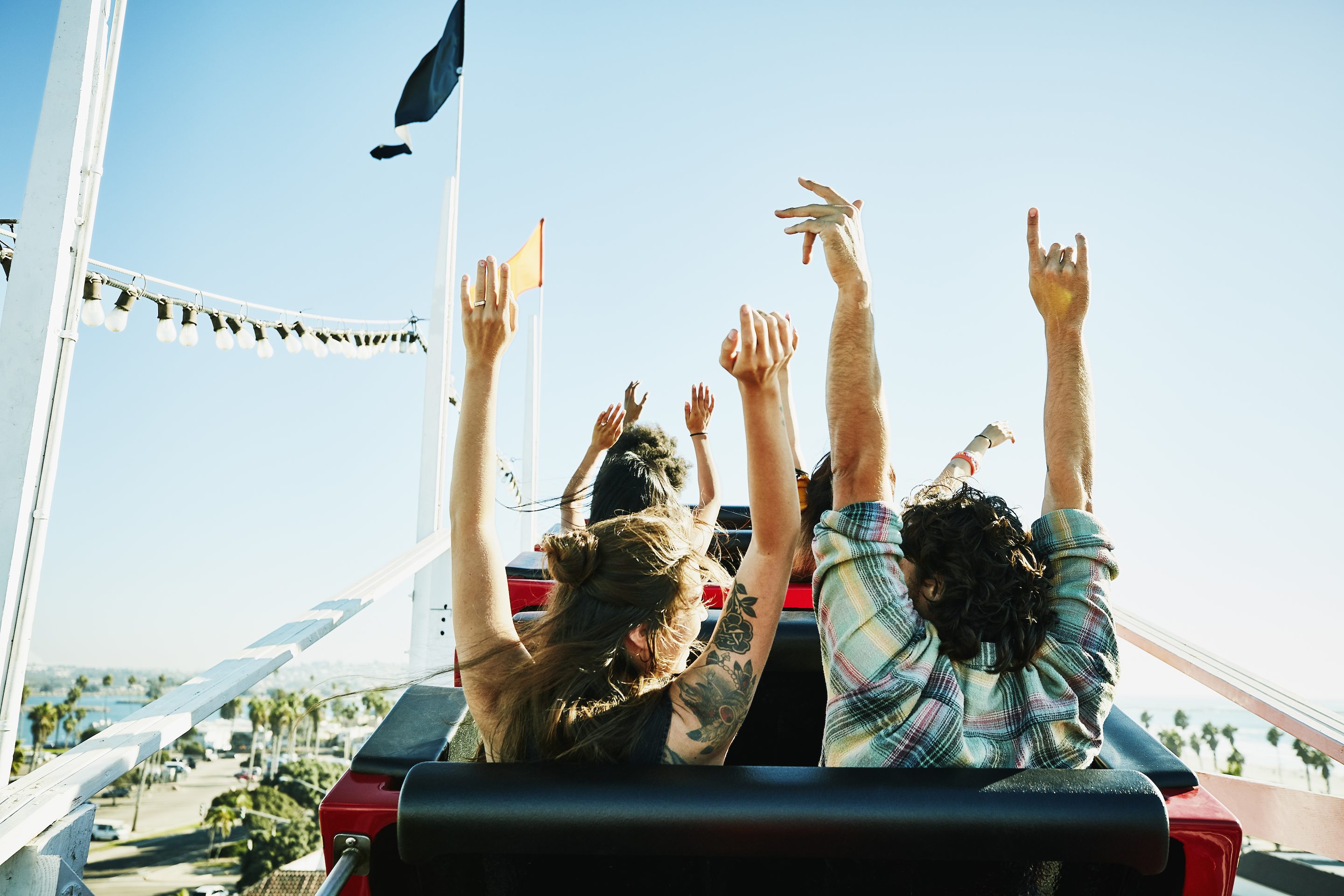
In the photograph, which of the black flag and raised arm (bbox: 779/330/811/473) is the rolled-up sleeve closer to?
raised arm (bbox: 779/330/811/473)

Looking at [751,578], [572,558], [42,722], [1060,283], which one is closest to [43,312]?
[572,558]

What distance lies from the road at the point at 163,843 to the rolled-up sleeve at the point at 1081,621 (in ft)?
180

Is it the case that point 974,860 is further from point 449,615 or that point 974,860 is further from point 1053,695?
point 449,615

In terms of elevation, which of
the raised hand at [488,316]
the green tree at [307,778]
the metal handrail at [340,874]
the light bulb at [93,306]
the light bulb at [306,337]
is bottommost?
the green tree at [307,778]

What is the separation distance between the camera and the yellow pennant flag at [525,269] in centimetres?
128

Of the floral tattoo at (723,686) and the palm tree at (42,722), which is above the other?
the floral tattoo at (723,686)

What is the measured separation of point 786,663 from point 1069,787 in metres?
0.71

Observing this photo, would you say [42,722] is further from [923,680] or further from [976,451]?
[923,680]

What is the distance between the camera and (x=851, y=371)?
1315 mm

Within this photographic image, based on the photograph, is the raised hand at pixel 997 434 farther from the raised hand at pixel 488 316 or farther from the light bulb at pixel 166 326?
the light bulb at pixel 166 326

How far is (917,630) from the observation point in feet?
3.65

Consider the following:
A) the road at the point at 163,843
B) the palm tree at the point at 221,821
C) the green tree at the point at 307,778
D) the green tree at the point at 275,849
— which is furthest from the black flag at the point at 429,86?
the palm tree at the point at 221,821

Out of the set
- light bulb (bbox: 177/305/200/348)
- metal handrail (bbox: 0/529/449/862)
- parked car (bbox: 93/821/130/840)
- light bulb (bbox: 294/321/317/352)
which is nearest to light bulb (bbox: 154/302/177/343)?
light bulb (bbox: 177/305/200/348)

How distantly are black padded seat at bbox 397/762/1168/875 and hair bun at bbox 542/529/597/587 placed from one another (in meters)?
0.43
